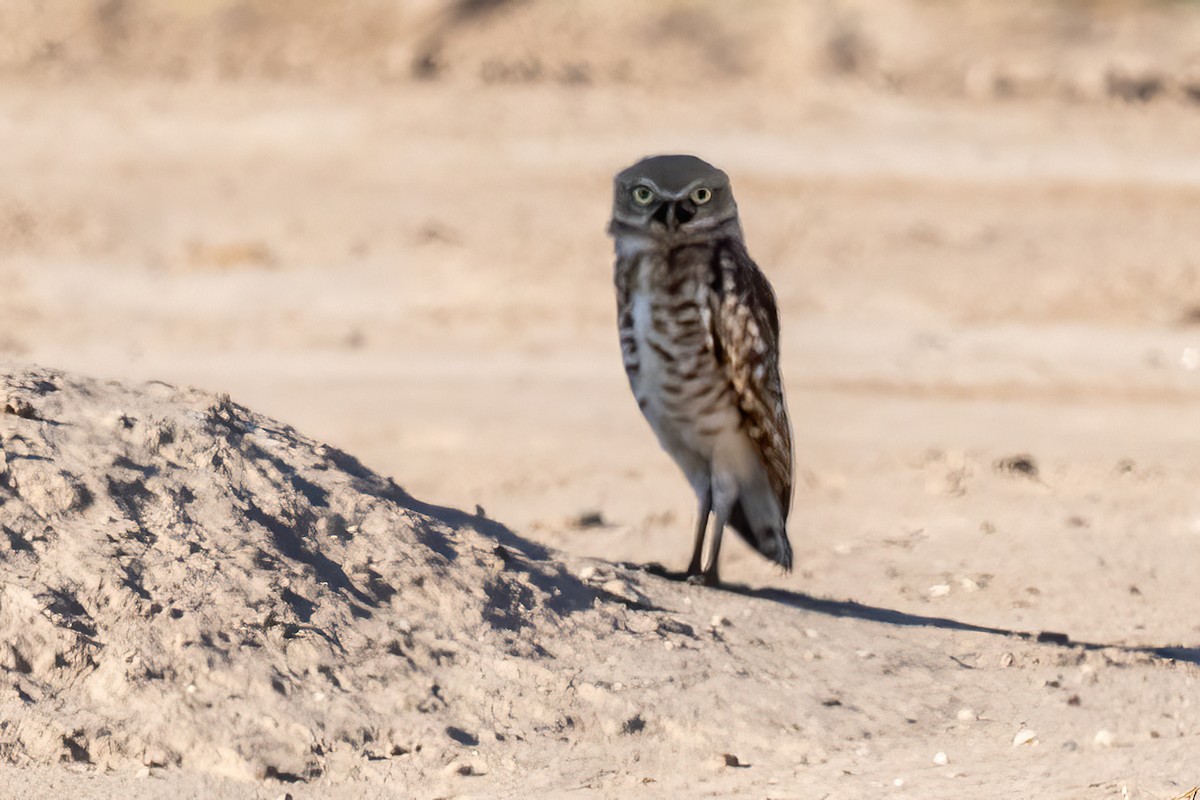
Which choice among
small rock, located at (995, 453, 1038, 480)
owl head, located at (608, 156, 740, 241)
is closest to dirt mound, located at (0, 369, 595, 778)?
owl head, located at (608, 156, 740, 241)

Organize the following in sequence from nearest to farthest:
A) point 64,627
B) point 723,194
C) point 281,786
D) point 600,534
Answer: point 281,786 → point 64,627 → point 723,194 → point 600,534

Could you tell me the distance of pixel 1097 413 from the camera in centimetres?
1075

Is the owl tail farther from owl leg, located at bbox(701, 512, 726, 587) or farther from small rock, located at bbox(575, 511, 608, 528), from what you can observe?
small rock, located at bbox(575, 511, 608, 528)

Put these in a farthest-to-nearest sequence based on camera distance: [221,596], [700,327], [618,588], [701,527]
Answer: [701,527], [700,327], [618,588], [221,596]

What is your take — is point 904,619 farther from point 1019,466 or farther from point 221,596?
point 1019,466

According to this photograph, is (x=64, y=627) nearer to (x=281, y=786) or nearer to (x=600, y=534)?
(x=281, y=786)

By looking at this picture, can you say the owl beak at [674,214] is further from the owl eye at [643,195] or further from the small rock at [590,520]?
the small rock at [590,520]

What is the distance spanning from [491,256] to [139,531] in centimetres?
796

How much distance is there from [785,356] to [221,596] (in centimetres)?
707

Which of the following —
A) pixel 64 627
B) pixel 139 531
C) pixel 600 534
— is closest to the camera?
pixel 64 627

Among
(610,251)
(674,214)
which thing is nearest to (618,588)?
(674,214)

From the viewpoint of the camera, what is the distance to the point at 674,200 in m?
5.96

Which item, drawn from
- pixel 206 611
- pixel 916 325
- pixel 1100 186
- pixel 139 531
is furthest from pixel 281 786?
pixel 1100 186

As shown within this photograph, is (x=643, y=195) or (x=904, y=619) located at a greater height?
(x=643, y=195)
